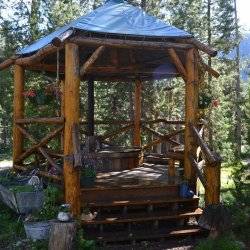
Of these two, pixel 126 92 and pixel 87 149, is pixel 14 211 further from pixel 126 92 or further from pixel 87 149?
pixel 126 92

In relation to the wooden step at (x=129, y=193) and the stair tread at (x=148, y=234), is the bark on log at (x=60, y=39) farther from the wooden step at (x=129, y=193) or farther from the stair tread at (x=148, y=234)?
the stair tread at (x=148, y=234)

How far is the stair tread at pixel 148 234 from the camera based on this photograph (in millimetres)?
8328

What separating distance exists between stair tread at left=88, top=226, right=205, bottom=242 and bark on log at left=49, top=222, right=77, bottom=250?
1012 millimetres

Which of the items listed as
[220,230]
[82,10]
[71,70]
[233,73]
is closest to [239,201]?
[220,230]

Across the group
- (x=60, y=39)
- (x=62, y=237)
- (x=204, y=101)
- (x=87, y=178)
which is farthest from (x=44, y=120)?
(x=204, y=101)

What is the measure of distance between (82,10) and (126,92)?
692 cm

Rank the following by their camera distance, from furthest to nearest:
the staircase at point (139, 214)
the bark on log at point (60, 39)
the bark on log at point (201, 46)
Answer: the bark on log at point (201, 46)
the staircase at point (139, 214)
the bark on log at point (60, 39)

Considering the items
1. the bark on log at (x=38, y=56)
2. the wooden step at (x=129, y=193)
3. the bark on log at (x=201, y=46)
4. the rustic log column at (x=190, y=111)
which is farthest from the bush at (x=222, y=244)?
the bark on log at (x=38, y=56)

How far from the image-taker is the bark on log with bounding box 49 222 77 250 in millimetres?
7238

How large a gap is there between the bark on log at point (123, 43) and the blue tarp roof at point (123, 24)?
0.16 meters

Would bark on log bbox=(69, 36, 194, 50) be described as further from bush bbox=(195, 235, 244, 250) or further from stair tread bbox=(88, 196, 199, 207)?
bush bbox=(195, 235, 244, 250)

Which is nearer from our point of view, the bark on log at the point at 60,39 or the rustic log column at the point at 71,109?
the bark on log at the point at 60,39

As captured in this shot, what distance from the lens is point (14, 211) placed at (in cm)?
958

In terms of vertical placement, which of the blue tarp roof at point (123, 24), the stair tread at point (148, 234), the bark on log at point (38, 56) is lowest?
the stair tread at point (148, 234)
